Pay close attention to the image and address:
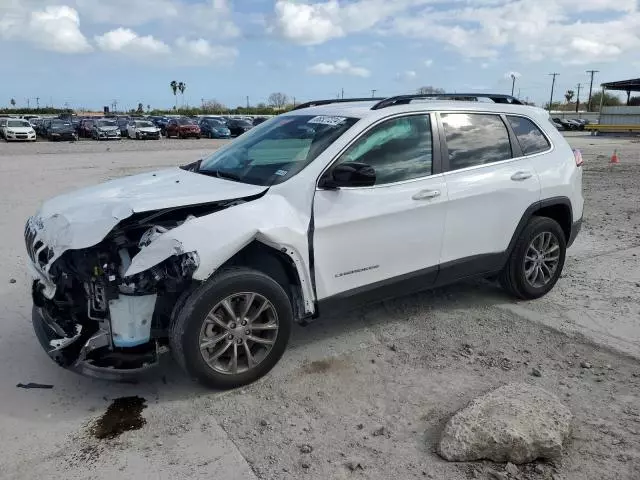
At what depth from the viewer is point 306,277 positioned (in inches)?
151

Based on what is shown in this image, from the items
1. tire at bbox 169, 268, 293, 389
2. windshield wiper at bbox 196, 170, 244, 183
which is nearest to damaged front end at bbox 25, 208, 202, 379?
tire at bbox 169, 268, 293, 389

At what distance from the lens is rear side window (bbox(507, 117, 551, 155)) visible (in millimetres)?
5148

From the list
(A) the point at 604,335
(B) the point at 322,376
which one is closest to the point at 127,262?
(B) the point at 322,376

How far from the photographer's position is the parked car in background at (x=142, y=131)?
38.6 m

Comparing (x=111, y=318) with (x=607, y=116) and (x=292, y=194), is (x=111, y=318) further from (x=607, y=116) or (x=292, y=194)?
(x=607, y=116)

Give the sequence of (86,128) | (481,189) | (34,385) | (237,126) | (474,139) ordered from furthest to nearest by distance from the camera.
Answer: (237,126) < (86,128) < (474,139) < (481,189) < (34,385)

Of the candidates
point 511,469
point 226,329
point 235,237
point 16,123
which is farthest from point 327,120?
point 16,123

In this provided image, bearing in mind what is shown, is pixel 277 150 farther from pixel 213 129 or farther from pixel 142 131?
pixel 213 129

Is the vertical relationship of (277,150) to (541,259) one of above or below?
above

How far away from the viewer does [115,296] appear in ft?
10.9

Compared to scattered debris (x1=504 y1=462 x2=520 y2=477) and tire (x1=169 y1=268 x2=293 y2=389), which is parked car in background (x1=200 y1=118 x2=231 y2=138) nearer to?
tire (x1=169 y1=268 x2=293 y2=389)

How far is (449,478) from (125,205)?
2.43 metres

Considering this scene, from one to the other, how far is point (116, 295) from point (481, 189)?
2982mm

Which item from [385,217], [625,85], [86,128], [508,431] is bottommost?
[508,431]
